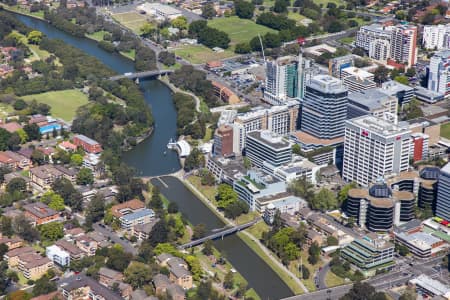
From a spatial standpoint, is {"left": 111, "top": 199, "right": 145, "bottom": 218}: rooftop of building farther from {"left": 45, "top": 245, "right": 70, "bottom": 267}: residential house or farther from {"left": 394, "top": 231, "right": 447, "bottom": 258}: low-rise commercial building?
{"left": 394, "top": 231, "right": 447, "bottom": 258}: low-rise commercial building

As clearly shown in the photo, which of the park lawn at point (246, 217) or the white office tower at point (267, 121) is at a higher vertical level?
the white office tower at point (267, 121)

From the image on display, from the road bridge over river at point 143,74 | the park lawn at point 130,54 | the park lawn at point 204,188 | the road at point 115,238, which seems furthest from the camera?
the park lawn at point 130,54

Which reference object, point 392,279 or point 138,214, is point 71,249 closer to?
point 138,214

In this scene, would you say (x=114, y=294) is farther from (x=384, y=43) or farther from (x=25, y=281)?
(x=384, y=43)

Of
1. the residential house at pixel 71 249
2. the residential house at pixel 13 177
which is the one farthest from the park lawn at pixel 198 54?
the residential house at pixel 71 249

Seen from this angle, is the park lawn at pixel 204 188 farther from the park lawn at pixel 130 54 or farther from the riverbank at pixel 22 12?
the riverbank at pixel 22 12

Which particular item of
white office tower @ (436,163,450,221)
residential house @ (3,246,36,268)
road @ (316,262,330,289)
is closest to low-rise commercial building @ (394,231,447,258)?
white office tower @ (436,163,450,221)
